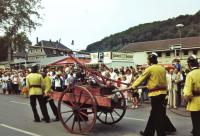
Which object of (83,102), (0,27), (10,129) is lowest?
(10,129)

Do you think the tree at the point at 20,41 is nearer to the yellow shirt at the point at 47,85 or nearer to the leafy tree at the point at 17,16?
the leafy tree at the point at 17,16

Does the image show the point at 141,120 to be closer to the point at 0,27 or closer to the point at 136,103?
the point at 136,103

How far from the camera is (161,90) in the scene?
32.7ft

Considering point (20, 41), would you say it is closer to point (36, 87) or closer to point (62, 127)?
point (36, 87)

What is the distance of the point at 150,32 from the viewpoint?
465 feet

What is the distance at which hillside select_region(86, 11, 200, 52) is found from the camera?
13118cm

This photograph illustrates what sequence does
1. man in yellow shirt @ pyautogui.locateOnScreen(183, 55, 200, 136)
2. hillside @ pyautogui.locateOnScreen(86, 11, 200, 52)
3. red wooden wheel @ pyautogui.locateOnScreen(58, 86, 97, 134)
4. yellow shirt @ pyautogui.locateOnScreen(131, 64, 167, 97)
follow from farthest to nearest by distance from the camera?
hillside @ pyautogui.locateOnScreen(86, 11, 200, 52) < red wooden wheel @ pyautogui.locateOnScreen(58, 86, 97, 134) < yellow shirt @ pyautogui.locateOnScreen(131, 64, 167, 97) < man in yellow shirt @ pyautogui.locateOnScreen(183, 55, 200, 136)

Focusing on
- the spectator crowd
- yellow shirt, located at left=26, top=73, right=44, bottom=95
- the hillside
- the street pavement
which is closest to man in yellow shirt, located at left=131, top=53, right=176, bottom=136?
the street pavement

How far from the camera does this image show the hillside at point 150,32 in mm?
131175

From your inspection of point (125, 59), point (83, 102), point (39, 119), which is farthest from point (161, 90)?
point (125, 59)

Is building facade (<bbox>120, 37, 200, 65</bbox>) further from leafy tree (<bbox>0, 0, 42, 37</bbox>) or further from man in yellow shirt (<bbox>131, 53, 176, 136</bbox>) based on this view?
man in yellow shirt (<bbox>131, 53, 176, 136</bbox>)

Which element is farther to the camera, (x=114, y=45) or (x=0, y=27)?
(x=114, y=45)

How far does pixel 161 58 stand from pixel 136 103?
70483 mm

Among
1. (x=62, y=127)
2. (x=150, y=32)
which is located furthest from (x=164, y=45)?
(x=62, y=127)
